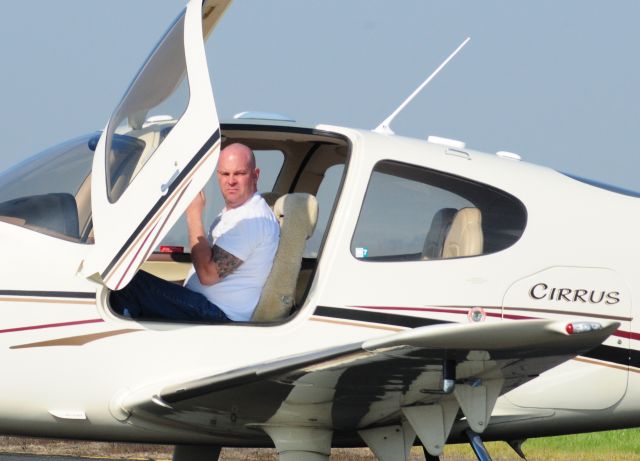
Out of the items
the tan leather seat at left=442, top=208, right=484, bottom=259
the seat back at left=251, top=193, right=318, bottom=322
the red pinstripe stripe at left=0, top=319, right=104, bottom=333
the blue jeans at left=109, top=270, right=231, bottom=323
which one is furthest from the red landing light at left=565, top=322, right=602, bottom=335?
the red pinstripe stripe at left=0, top=319, right=104, bottom=333

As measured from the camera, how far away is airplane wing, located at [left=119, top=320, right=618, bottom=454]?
170 inches

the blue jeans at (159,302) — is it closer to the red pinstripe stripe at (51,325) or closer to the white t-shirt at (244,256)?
the white t-shirt at (244,256)

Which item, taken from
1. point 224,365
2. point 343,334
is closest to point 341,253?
point 343,334

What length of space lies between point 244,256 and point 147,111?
86cm

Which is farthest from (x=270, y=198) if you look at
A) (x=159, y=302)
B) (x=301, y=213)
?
(x=159, y=302)

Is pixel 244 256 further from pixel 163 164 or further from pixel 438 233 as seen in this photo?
pixel 438 233

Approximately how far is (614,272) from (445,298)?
3.16ft

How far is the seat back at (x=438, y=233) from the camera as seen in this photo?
226 inches

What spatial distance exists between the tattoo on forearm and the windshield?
2.09 ft

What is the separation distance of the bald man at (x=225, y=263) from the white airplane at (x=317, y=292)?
0.29 ft

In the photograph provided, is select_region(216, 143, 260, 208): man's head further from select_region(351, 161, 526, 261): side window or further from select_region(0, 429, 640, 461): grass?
select_region(0, 429, 640, 461): grass

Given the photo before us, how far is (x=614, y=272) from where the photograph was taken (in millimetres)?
5910

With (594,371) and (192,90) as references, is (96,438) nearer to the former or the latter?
(192,90)

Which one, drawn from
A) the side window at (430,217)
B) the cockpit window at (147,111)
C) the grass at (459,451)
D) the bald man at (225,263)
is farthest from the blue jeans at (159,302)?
the grass at (459,451)
